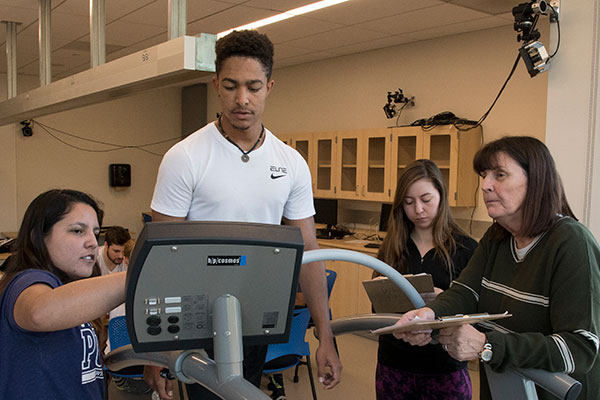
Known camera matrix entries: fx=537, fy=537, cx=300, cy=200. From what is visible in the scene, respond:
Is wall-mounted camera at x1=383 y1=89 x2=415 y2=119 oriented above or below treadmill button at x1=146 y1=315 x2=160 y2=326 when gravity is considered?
above

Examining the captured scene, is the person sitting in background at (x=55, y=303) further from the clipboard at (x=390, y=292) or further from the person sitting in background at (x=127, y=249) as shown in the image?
the person sitting in background at (x=127, y=249)

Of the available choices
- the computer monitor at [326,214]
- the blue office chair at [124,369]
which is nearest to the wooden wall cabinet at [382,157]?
the computer monitor at [326,214]

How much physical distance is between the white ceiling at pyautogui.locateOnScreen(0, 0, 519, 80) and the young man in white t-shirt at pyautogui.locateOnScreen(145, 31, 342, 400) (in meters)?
2.90

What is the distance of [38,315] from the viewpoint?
1.01m

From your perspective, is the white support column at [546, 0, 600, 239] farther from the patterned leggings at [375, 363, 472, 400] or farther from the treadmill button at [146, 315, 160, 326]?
the treadmill button at [146, 315, 160, 326]

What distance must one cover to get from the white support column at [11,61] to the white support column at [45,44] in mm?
555

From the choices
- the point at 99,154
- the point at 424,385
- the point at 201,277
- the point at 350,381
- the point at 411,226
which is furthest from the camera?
the point at 99,154

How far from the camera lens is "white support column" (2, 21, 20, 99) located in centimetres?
414

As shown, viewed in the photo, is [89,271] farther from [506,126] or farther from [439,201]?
[506,126]

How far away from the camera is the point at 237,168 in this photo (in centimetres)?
158

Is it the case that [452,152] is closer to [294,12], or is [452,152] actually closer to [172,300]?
[294,12]

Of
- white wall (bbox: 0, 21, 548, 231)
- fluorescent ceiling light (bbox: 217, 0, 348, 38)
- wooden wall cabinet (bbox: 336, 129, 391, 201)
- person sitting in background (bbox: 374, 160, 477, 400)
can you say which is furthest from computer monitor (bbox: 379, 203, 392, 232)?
person sitting in background (bbox: 374, 160, 477, 400)

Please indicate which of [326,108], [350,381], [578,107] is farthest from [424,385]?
[326,108]

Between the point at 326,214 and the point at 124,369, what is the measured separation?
3472 mm
